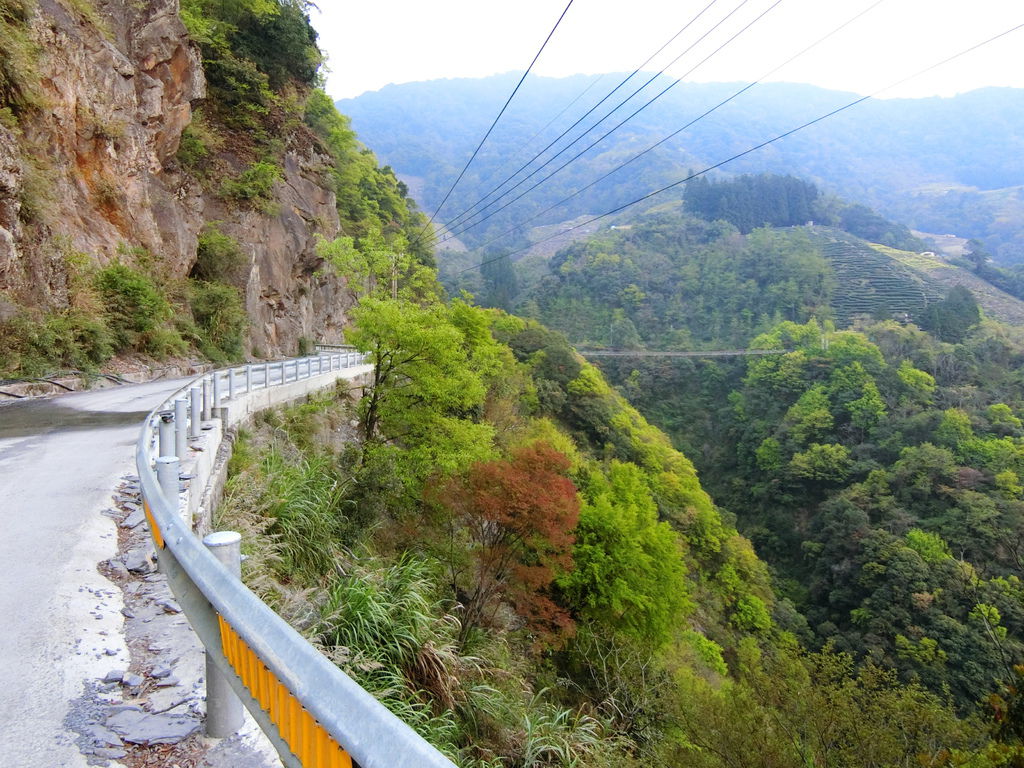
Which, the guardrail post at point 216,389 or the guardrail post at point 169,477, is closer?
the guardrail post at point 169,477

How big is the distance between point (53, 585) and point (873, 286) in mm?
108452

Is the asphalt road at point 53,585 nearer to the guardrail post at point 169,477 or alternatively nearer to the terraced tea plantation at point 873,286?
the guardrail post at point 169,477

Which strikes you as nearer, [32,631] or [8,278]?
[32,631]

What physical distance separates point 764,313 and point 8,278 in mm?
97928

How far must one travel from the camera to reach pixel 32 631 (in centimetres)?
286

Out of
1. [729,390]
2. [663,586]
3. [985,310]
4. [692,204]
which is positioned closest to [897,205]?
[692,204]

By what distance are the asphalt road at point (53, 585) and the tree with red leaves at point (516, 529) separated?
7.36 m

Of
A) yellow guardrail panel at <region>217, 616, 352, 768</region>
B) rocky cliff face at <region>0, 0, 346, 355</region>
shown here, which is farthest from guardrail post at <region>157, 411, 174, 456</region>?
rocky cliff face at <region>0, 0, 346, 355</region>

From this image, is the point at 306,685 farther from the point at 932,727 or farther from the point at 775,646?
the point at 775,646

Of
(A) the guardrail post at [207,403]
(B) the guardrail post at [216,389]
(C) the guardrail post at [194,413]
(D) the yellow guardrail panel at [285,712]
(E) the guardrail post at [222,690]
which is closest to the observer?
(D) the yellow guardrail panel at [285,712]

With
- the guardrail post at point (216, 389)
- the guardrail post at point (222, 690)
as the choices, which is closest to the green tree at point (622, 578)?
the guardrail post at point (216, 389)

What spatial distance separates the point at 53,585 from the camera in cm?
337

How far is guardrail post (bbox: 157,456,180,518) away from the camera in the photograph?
10.5 ft

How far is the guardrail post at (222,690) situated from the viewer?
192cm
